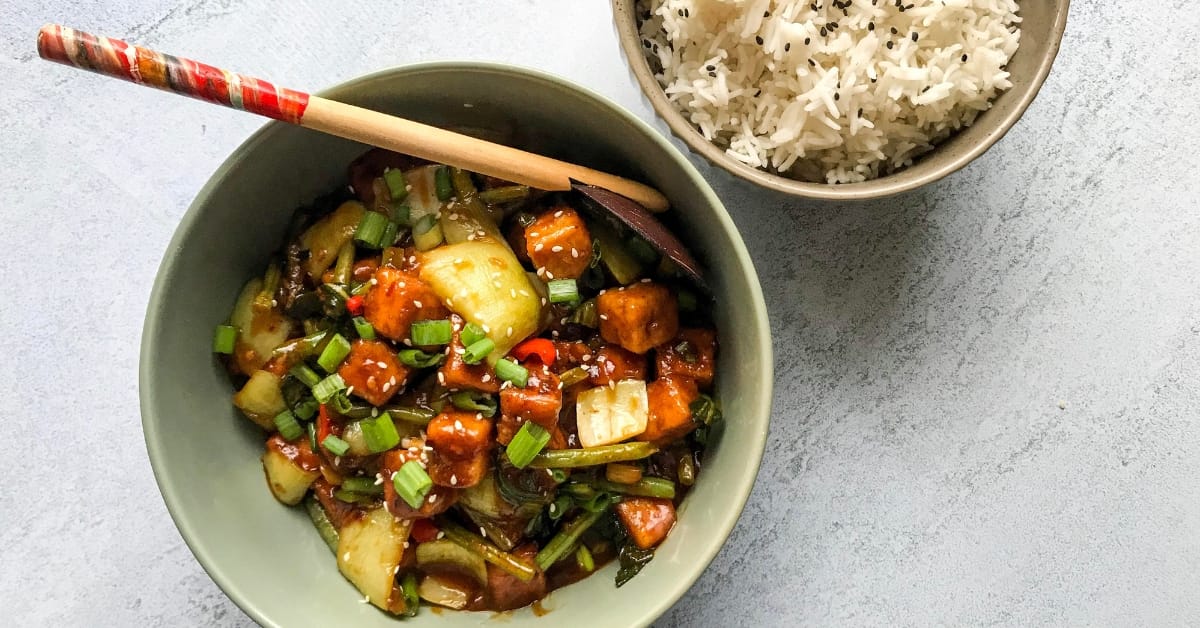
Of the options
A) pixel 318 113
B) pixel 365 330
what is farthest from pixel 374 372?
pixel 318 113

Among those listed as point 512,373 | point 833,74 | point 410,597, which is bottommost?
point 410,597

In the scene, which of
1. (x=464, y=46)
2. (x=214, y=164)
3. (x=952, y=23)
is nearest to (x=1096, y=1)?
(x=952, y=23)

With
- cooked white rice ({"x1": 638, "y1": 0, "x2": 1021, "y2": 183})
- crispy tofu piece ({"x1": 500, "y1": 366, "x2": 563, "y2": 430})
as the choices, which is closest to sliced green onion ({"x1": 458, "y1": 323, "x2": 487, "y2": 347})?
crispy tofu piece ({"x1": 500, "y1": 366, "x2": 563, "y2": 430})

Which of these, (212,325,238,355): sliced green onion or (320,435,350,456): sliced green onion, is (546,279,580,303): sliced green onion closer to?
(320,435,350,456): sliced green onion

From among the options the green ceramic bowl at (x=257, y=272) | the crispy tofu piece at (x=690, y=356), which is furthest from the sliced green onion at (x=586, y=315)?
the green ceramic bowl at (x=257, y=272)

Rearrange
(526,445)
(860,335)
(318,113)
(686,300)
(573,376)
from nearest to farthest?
1. (318,113)
2. (526,445)
3. (573,376)
4. (686,300)
5. (860,335)

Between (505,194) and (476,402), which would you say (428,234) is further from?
(476,402)

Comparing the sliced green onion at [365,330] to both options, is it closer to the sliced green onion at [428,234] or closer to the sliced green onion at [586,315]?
the sliced green onion at [428,234]

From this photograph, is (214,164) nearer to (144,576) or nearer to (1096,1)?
(144,576)
